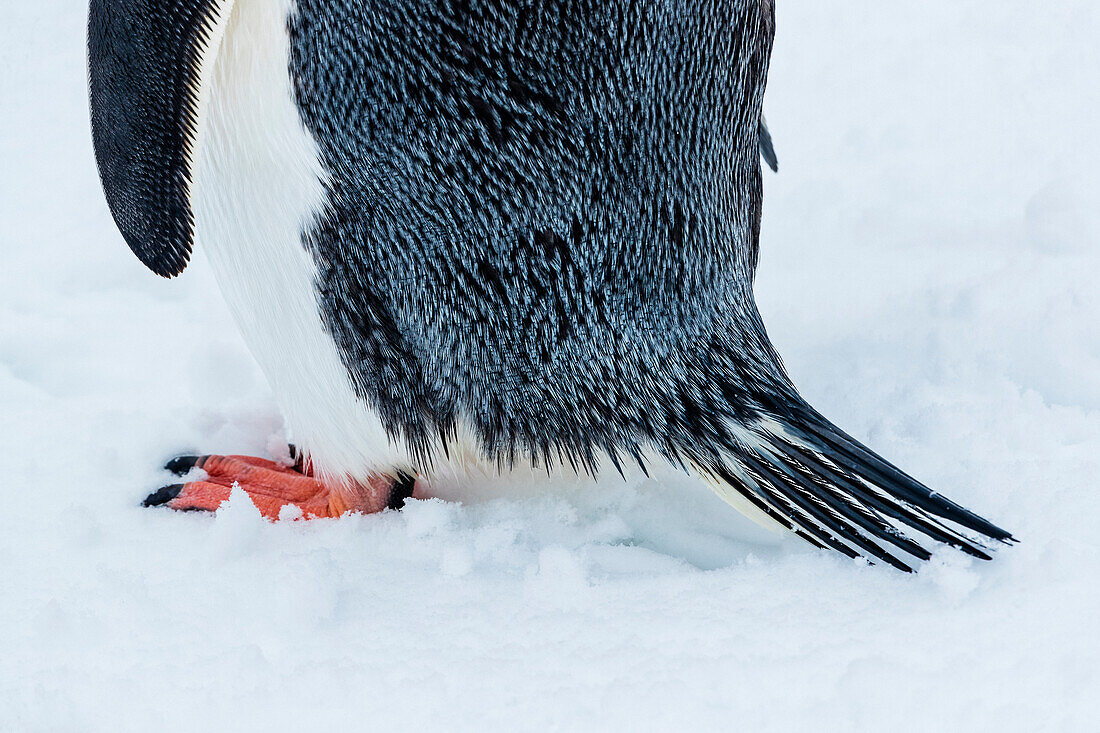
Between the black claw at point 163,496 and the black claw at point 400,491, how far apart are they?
0.82 feet

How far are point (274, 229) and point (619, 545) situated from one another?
1.59 feet

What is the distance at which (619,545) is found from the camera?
100 centimetres

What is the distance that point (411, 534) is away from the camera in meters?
1.02

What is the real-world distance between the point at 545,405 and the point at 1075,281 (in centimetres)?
83

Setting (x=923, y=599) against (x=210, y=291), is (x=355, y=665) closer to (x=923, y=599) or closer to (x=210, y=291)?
(x=923, y=599)

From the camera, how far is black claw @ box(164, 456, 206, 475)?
1.21 metres

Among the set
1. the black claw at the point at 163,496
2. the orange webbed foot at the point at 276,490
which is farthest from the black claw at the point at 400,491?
the black claw at the point at 163,496

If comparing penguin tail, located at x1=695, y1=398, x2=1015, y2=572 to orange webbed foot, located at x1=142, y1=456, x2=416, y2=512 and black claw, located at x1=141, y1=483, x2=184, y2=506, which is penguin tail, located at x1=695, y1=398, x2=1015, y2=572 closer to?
orange webbed foot, located at x1=142, y1=456, x2=416, y2=512

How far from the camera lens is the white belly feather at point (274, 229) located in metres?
0.92

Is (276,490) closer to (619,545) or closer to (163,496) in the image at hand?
(163,496)

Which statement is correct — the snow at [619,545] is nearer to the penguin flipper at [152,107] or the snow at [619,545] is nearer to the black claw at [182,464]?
the black claw at [182,464]

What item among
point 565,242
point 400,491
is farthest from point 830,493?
point 400,491

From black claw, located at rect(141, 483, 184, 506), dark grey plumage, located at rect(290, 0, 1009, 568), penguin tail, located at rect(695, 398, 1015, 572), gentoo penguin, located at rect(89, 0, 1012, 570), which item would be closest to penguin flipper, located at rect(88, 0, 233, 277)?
gentoo penguin, located at rect(89, 0, 1012, 570)

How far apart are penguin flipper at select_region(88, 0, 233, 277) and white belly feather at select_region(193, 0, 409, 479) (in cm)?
3
